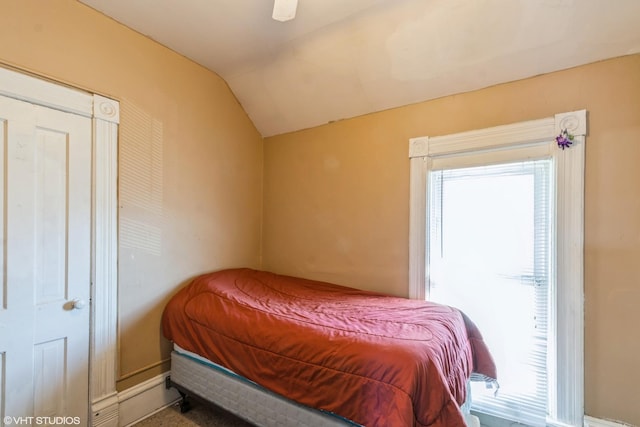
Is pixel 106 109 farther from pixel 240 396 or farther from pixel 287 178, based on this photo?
pixel 240 396

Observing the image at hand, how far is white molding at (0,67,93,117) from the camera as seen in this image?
1.53 m

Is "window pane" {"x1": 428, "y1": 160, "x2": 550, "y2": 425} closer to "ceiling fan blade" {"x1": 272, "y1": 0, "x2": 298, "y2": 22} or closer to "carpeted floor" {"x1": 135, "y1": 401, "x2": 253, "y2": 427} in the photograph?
"ceiling fan blade" {"x1": 272, "y1": 0, "x2": 298, "y2": 22}

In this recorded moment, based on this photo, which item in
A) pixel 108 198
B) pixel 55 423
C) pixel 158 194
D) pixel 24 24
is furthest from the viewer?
pixel 158 194

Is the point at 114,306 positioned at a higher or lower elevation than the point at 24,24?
lower

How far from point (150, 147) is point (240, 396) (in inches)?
72.0

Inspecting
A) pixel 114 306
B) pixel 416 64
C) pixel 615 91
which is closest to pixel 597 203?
pixel 615 91

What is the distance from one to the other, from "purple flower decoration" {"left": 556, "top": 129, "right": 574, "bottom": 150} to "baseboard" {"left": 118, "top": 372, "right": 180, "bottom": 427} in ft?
10.5

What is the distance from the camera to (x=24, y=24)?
1584mm

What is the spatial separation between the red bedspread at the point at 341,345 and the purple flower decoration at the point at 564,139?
4.05ft

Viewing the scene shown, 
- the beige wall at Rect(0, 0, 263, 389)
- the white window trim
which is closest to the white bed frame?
the beige wall at Rect(0, 0, 263, 389)

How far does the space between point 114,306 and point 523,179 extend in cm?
289

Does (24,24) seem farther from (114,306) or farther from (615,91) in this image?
(615,91)

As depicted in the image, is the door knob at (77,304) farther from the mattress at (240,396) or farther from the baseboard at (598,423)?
the baseboard at (598,423)

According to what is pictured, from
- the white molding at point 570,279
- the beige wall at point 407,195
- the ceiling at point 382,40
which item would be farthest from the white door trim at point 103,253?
the white molding at point 570,279
